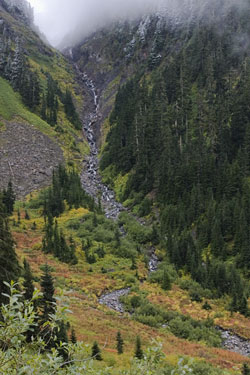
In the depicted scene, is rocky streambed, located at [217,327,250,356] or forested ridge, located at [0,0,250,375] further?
rocky streambed, located at [217,327,250,356]

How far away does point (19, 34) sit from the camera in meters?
121

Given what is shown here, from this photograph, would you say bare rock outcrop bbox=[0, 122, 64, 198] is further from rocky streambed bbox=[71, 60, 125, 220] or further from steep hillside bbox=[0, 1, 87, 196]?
rocky streambed bbox=[71, 60, 125, 220]

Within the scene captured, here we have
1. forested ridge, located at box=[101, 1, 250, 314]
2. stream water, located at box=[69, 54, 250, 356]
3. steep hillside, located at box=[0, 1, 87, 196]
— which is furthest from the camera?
steep hillside, located at box=[0, 1, 87, 196]

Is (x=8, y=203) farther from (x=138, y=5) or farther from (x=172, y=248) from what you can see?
(x=138, y=5)

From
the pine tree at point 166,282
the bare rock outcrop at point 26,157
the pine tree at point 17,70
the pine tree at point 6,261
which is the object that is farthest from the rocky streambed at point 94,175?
the pine tree at point 6,261

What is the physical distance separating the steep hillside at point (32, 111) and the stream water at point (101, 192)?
4.07 metres

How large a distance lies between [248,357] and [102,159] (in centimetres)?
6577

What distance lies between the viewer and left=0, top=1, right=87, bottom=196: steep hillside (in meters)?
71.0

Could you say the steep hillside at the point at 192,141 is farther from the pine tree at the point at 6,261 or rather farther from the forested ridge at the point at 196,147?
the pine tree at the point at 6,261

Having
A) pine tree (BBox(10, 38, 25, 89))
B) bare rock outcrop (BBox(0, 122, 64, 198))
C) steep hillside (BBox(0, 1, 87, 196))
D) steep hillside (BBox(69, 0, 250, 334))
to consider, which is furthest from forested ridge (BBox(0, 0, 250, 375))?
bare rock outcrop (BBox(0, 122, 64, 198))

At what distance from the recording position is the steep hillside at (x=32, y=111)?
71000 mm

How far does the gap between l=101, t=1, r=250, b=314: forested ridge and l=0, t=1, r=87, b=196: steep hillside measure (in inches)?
537

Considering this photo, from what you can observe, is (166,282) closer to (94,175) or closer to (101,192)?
(101,192)

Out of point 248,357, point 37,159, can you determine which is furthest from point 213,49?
point 248,357
